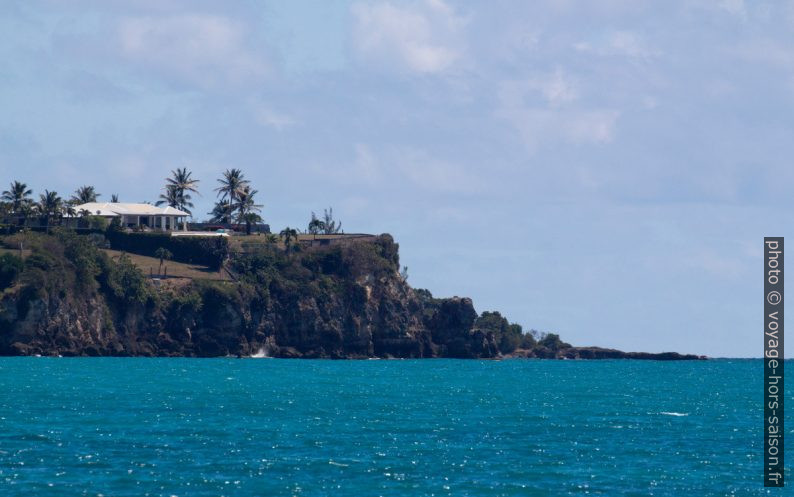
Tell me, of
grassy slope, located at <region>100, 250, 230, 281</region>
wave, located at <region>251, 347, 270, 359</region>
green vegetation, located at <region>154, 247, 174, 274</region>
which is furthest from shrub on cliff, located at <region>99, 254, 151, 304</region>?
wave, located at <region>251, 347, 270, 359</region>

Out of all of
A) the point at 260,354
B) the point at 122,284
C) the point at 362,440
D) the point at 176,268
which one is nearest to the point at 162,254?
the point at 176,268

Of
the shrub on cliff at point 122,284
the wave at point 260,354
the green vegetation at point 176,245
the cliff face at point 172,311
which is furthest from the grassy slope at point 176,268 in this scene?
the wave at point 260,354

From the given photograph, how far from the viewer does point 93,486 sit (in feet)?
153

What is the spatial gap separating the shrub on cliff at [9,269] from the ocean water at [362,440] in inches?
2108

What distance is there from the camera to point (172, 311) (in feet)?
592

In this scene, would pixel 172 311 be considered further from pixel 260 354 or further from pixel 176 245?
pixel 176 245

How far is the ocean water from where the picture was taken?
159 ft

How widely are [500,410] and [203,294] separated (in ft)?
344

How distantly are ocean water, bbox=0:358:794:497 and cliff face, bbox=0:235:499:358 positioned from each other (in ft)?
173

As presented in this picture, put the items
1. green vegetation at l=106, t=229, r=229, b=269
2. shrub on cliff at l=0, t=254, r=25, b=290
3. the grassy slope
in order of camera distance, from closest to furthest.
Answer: shrub on cliff at l=0, t=254, r=25, b=290 → the grassy slope → green vegetation at l=106, t=229, r=229, b=269

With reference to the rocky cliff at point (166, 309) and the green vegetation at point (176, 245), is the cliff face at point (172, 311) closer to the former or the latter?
the rocky cliff at point (166, 309)

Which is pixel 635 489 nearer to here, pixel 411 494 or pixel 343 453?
pixel 411 494

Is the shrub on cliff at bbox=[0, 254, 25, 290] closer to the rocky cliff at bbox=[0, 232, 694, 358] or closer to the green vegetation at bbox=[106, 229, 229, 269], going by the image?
the rocky cliff at bbox=[0, 232, 694, 358]

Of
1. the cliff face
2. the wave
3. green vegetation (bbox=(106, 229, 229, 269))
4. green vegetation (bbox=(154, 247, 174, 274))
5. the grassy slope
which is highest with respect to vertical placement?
green vegetation (bbox=(106, 229, 229, 269))
